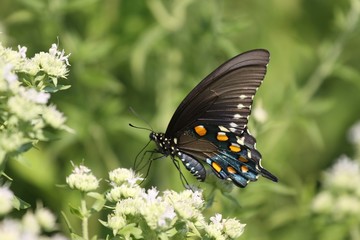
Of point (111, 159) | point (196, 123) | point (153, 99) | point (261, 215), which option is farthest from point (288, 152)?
point (196, 123)

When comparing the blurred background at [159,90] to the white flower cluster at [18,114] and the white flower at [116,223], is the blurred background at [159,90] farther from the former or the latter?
the white flower cluster at [18,114]

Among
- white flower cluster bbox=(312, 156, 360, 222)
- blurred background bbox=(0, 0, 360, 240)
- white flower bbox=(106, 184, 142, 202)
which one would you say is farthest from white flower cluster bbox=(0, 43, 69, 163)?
white flower cluster bbox=(312, 156, 360, 222)

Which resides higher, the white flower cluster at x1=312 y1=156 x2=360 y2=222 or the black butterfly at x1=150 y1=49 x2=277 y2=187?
the white flower cluster at x1=312 y1=156 x2=360 y2=222

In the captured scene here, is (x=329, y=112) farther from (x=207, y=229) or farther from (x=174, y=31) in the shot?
(x=207, y=229)

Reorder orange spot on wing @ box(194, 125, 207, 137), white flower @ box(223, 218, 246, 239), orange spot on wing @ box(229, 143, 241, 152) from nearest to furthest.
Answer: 1. white flower @ box(223, 218, 246, 239)
2. orange spot on wing @ box(229, 143, 241, 152)
3. orange spot on wing @ box(194, 125, 207, 137)

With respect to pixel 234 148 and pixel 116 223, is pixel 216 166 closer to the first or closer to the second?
pixel 234 148

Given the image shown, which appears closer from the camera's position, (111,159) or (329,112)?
(111,159)

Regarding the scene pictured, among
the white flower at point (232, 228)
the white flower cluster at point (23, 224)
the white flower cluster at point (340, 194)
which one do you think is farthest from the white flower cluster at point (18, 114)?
the white flower cluster at point (340, 194)

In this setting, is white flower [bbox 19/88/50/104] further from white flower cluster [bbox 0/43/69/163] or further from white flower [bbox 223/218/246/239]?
white flower [bbox 223/218/246/239]
